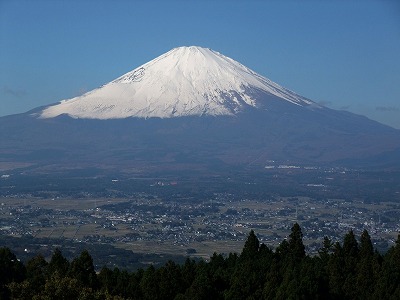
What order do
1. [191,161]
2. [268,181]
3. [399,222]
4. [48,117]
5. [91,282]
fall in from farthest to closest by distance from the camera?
[48,117]
[191,161]
[268,181]
[399,222]
[91,282]

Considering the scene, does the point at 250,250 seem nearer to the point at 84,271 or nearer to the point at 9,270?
the point at 84,271

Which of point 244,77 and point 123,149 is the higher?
point 244,77

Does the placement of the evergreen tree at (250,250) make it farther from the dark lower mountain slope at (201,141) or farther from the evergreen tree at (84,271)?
the dark lower mountain slope at (201,141)

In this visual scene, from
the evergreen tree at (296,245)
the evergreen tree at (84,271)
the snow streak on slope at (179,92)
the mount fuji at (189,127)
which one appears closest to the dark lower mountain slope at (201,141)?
the mount fuji at (189,127)

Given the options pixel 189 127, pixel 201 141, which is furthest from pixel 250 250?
pixel 189 127

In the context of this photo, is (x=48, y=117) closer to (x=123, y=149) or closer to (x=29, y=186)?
(x=123, y=149)

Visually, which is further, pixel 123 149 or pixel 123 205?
pixel 123 149

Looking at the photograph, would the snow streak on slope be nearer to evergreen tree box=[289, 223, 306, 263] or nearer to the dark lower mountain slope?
Result: the dark lower mountain slope

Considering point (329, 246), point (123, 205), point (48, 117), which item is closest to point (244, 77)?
point (48, 117)
